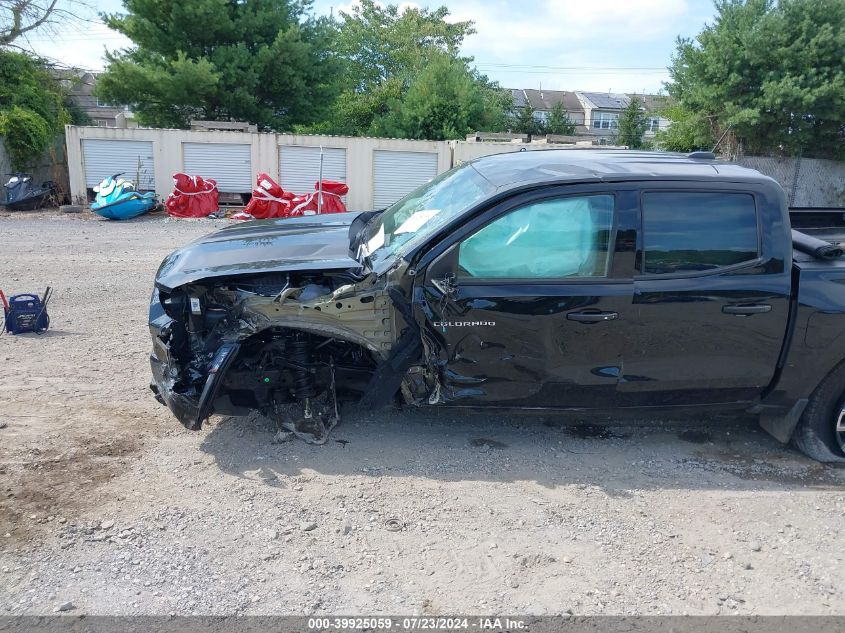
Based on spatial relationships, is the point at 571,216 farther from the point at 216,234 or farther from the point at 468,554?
the point at 216,234

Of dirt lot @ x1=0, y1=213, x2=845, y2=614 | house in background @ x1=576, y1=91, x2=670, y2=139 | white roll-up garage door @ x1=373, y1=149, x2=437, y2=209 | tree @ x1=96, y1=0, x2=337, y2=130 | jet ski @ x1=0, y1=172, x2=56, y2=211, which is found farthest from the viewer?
house in background @ x1=576, y1=91, x2=670, y2=139

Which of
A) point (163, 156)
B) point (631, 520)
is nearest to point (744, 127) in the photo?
point (163, 156)

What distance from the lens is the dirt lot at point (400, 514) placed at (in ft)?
→ 9.94

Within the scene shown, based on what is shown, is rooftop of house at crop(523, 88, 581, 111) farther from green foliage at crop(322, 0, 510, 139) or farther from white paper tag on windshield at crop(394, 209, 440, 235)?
white paper tag on windshield at crop(394, 209, 440, 235)

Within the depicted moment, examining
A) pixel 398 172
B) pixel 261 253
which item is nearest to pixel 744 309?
pixel 261 253

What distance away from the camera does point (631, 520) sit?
3639 mm

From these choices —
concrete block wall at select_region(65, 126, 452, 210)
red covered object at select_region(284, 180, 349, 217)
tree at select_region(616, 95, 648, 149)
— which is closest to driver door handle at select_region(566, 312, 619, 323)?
red covered object at select_region(284, 180, 349, 217)

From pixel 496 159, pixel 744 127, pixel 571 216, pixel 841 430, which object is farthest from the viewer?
pixel 744 127

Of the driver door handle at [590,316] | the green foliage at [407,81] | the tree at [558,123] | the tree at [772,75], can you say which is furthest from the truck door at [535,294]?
the tree at [558,123]

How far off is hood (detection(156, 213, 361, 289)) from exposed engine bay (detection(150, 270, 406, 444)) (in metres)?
0.07

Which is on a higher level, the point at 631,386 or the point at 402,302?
the point at 402,302

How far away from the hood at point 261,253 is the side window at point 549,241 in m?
0.82

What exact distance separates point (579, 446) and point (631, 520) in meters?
0.86

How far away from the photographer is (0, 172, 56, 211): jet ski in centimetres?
1686
